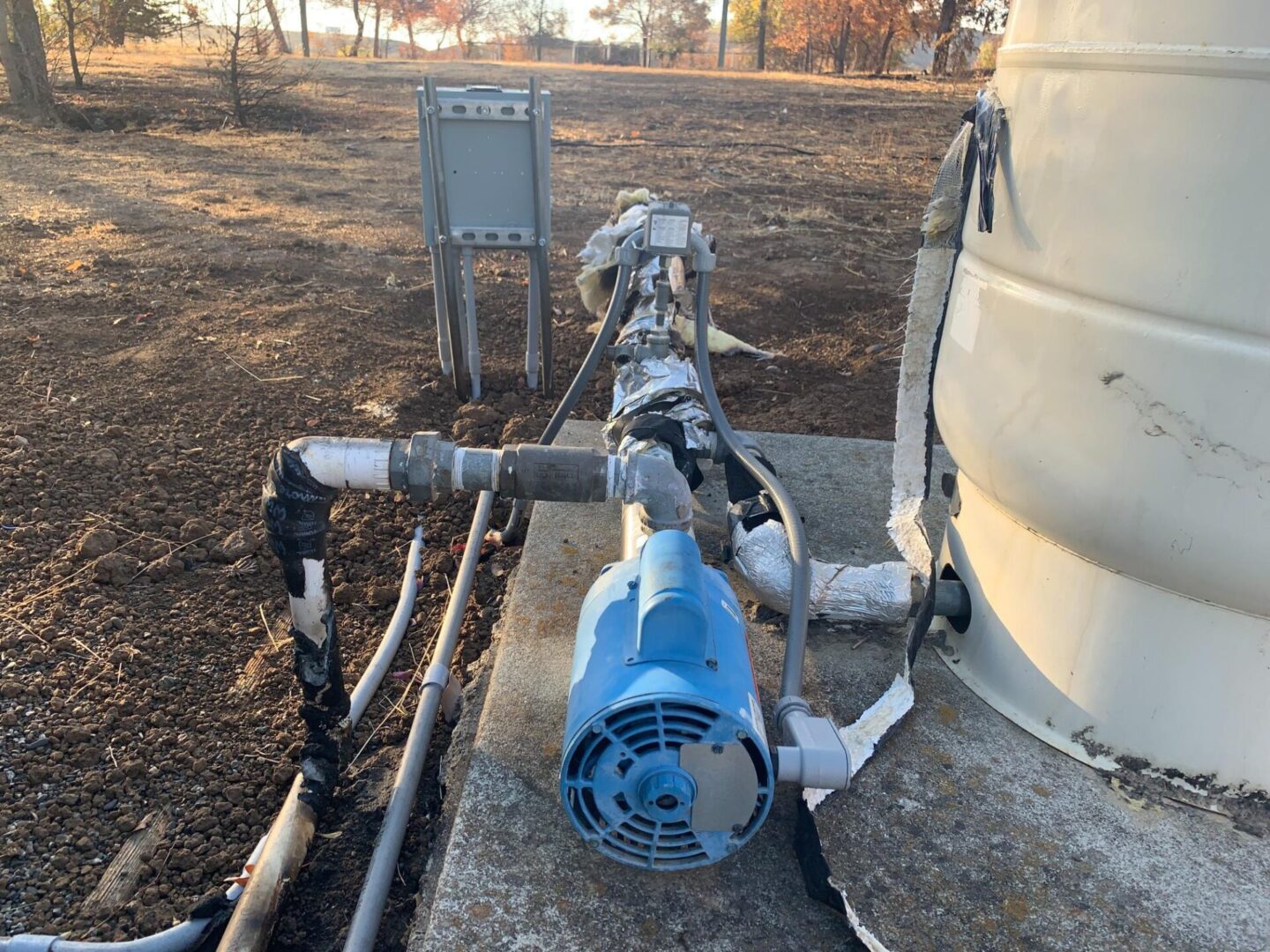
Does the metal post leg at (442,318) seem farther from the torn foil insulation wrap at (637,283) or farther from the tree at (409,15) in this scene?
the tree at (409,15)

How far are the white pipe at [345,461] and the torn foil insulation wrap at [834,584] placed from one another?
0.97 meters

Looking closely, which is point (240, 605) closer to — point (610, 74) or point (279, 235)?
point (279, 235)

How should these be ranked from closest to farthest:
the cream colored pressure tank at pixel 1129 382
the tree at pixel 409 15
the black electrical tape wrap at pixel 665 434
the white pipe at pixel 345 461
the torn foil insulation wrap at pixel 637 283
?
the cream colored pressure tank at pixel 1129 382
the white pipe at pixel 345 461
the black electrical tape wrap at pixel 665 434
the torn foil insulation wrap at pixel 637 283
the tree at pixel 409 15

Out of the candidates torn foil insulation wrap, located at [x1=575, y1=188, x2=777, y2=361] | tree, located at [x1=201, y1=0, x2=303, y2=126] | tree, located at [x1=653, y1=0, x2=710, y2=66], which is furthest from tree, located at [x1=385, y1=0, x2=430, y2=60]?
torn foil insulation wrap, located at [x1=575, y1=188, x2=777, y2=361]

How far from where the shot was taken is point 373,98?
15.4 metres

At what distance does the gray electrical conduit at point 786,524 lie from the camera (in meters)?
1.84

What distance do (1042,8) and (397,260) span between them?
207 inches

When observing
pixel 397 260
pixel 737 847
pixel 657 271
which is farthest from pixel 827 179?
pixel 737 847

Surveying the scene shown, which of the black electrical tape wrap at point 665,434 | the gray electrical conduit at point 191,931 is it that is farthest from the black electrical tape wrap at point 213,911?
the black electrical tape wrap at point 665,434

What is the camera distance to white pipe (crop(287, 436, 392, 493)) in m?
1.81

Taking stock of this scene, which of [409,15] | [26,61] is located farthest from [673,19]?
[26,61]

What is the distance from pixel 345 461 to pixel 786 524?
106 cm

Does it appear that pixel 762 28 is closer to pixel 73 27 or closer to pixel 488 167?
pixel 73 27

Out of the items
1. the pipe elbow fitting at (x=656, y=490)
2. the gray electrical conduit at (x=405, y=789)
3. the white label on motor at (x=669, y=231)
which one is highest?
the white label on motor at (x=669, y=231)
